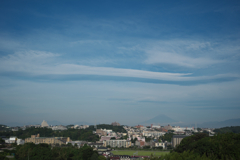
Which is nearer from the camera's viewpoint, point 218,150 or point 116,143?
point 218,150

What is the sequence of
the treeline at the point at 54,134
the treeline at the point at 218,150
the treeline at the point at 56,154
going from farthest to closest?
the treeline at the point at 54,134 → the treeline at the point at 56,154 → the treeline at the point at 218,150

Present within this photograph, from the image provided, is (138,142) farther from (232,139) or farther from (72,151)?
(232,139)

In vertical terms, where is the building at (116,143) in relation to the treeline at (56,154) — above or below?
below

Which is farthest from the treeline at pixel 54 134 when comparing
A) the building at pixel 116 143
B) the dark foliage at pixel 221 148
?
the dark foliage at pixel 221 148

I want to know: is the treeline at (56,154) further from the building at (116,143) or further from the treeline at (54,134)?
the treeline at (54,134)

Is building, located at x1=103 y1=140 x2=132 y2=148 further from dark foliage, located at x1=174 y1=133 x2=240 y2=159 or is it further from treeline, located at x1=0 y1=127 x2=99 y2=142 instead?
dark foliage, located at x1=174 y1=133 x2=240 y2=159

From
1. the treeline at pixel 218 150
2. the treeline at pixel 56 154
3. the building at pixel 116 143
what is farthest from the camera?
the building at pixel 116 143

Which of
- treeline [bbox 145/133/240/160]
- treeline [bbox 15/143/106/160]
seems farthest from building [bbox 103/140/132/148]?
treeline [bbox 145/133/240/160]

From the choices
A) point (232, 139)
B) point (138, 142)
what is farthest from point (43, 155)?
point (138, 142)

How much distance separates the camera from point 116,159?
2708 cm

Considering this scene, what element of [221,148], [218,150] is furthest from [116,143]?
[221,148]

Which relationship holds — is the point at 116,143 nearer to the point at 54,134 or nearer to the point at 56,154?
the point at 54,134

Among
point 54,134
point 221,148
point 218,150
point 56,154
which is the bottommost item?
point 54,134

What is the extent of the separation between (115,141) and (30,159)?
27.6 meters
